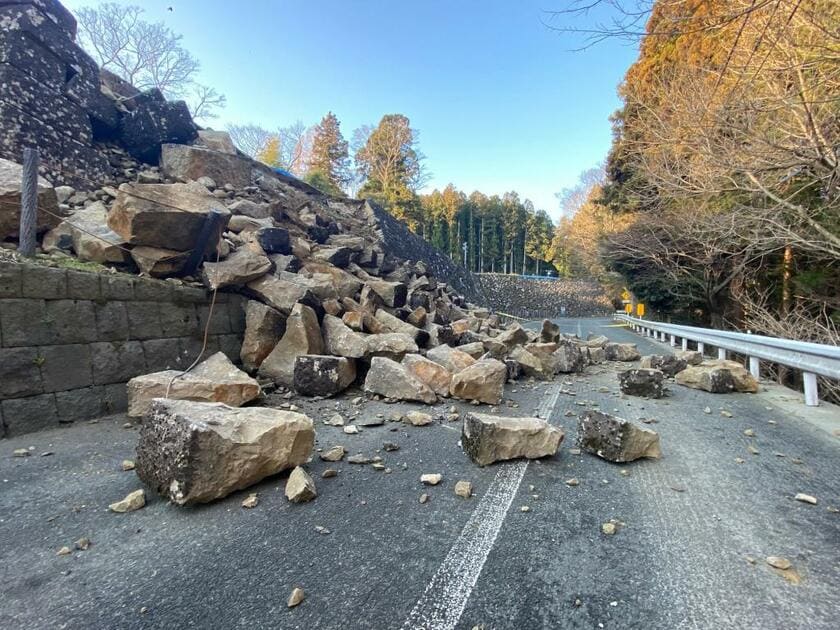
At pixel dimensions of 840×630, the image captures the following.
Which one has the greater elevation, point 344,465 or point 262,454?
point 262,454

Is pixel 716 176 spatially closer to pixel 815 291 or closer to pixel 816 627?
pixel 815 291

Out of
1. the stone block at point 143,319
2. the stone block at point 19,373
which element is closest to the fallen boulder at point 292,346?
the stone block at point 143,319

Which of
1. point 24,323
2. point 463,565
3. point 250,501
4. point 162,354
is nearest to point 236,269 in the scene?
point 162,354

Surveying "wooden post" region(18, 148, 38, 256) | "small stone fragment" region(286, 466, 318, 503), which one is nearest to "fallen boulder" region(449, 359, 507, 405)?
"small stone fragment" region(286, 466, 318, 503)

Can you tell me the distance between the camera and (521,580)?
4.45 ft

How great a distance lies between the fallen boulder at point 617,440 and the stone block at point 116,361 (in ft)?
12.4

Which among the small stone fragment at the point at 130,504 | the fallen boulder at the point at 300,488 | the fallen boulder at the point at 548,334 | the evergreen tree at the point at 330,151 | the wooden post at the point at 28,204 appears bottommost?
the small stone fragment at the point at 130,504

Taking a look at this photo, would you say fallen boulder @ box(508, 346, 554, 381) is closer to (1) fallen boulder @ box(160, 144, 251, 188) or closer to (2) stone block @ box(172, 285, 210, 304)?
(2) stone block @ box(172, 285, 210, 304)

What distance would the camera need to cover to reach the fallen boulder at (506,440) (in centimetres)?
229

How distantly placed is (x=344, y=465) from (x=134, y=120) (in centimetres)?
920

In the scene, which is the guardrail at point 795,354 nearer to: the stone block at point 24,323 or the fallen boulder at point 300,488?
the fallen boulder at point 300,488

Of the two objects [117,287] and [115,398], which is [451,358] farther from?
[117,287]

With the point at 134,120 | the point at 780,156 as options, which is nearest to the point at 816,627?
the point at 780,156

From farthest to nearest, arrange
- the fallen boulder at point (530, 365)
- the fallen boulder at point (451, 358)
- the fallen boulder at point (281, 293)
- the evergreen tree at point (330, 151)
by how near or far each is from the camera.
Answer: the evergreen tree at point (330, 151)
the fallen boulder at point (530, 365)
the fallen boulder at point (281, 293)
the fallen boulder at point (451, 358)
